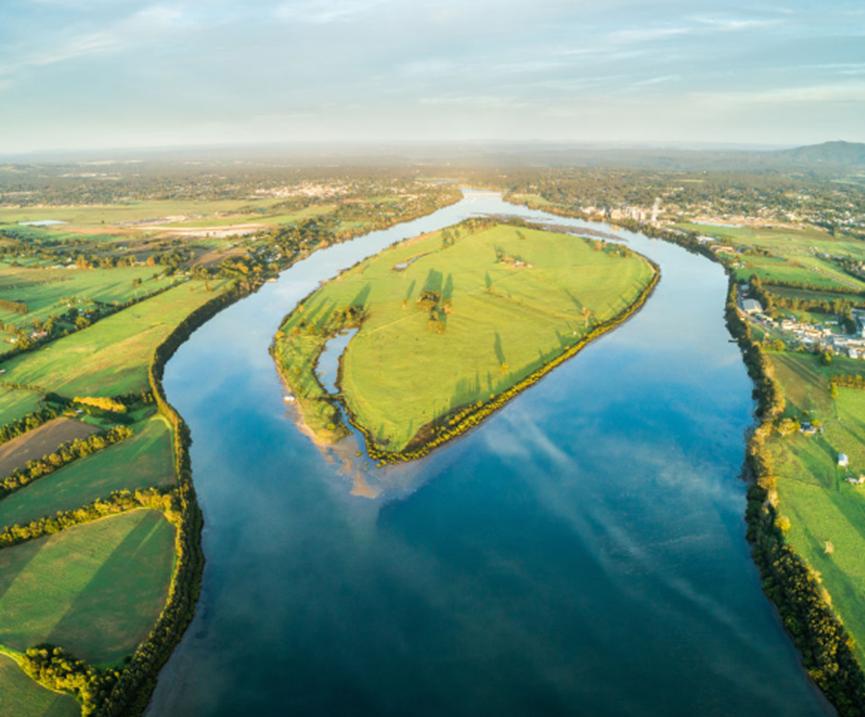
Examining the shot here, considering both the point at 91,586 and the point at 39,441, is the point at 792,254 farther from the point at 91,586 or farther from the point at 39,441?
the point at 39,441

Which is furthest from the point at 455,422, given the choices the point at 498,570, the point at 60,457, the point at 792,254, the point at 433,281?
the point at 792,254

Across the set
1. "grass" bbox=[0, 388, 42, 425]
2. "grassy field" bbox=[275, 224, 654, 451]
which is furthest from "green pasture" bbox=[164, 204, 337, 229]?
"grass" bbox=[0, 388, 42, 425]

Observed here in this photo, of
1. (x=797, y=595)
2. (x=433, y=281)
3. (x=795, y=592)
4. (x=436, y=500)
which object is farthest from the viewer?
(x=433, y=281)

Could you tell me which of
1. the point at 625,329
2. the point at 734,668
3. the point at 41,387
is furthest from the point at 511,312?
the point at 41,387

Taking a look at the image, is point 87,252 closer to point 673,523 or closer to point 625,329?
point 625,329

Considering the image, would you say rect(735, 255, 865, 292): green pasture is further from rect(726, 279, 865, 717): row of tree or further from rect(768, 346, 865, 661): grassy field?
rect(726, 279, 865, 717): row of tree

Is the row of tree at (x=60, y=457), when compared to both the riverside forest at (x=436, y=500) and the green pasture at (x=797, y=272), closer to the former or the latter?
the riverside forest at (x=436, y=500)

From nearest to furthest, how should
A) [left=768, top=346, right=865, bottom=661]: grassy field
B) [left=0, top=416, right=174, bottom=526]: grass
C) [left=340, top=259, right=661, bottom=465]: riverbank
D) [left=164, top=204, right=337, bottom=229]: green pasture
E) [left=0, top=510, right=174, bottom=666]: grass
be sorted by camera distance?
1. [left=0, top=510, right=174, bottom=666]: grass
2. [left=768, top=346, right=865, bottom=661]: grassy field
3. [left=0, top=416, right=174, bottom=526]: grass
4. [left=340, top=259, right=661, bottom=465]: riverbank
5. [left=164, top=204, right=337, bottom=229]: green pasture
